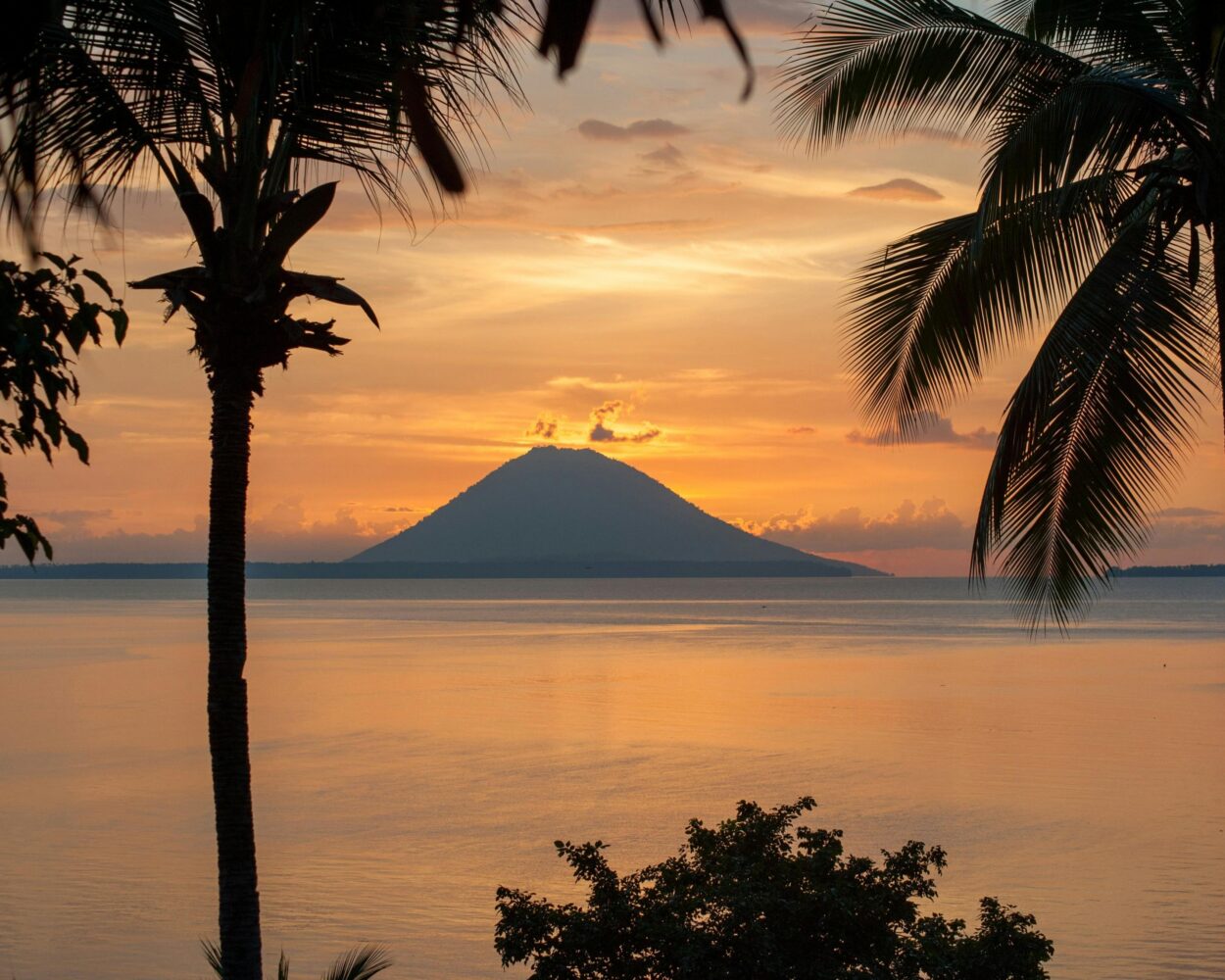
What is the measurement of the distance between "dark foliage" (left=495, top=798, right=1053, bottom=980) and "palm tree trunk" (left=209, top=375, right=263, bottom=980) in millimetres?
1448

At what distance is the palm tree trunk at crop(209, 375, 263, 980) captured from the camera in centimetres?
808

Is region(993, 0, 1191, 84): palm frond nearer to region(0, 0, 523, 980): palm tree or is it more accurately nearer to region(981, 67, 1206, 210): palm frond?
region(981, 67, 1206, 210): palm frond

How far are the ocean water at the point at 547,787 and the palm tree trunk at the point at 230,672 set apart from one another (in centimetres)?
587

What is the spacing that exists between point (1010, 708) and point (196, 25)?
112ft

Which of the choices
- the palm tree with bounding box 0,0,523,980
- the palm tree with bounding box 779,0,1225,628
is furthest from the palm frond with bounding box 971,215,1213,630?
the palm tree with bounding box 0,0,523,980

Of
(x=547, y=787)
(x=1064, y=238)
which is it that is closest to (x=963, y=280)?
(x=1064, y=238)

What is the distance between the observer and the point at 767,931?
7953 millimetres

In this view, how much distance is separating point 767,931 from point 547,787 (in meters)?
17.2

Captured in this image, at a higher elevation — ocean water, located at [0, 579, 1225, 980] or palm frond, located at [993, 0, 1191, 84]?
palm frond, located at [993, 0, 1191, 84]

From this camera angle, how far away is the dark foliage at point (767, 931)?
7.95 meters

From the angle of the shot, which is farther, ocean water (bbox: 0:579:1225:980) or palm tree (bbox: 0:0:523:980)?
ocean water (bbox: 0:579:1225:980)

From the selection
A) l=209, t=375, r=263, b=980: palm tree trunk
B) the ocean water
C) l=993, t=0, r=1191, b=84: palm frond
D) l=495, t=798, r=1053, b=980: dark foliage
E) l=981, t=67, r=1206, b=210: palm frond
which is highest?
l=993, t=0, r=1191, b=84: palm frond

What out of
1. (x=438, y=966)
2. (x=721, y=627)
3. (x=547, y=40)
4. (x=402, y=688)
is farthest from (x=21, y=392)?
(x=721, y=627)

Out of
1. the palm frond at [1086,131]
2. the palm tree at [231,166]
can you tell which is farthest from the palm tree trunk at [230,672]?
the palm frond at [1086,131]
